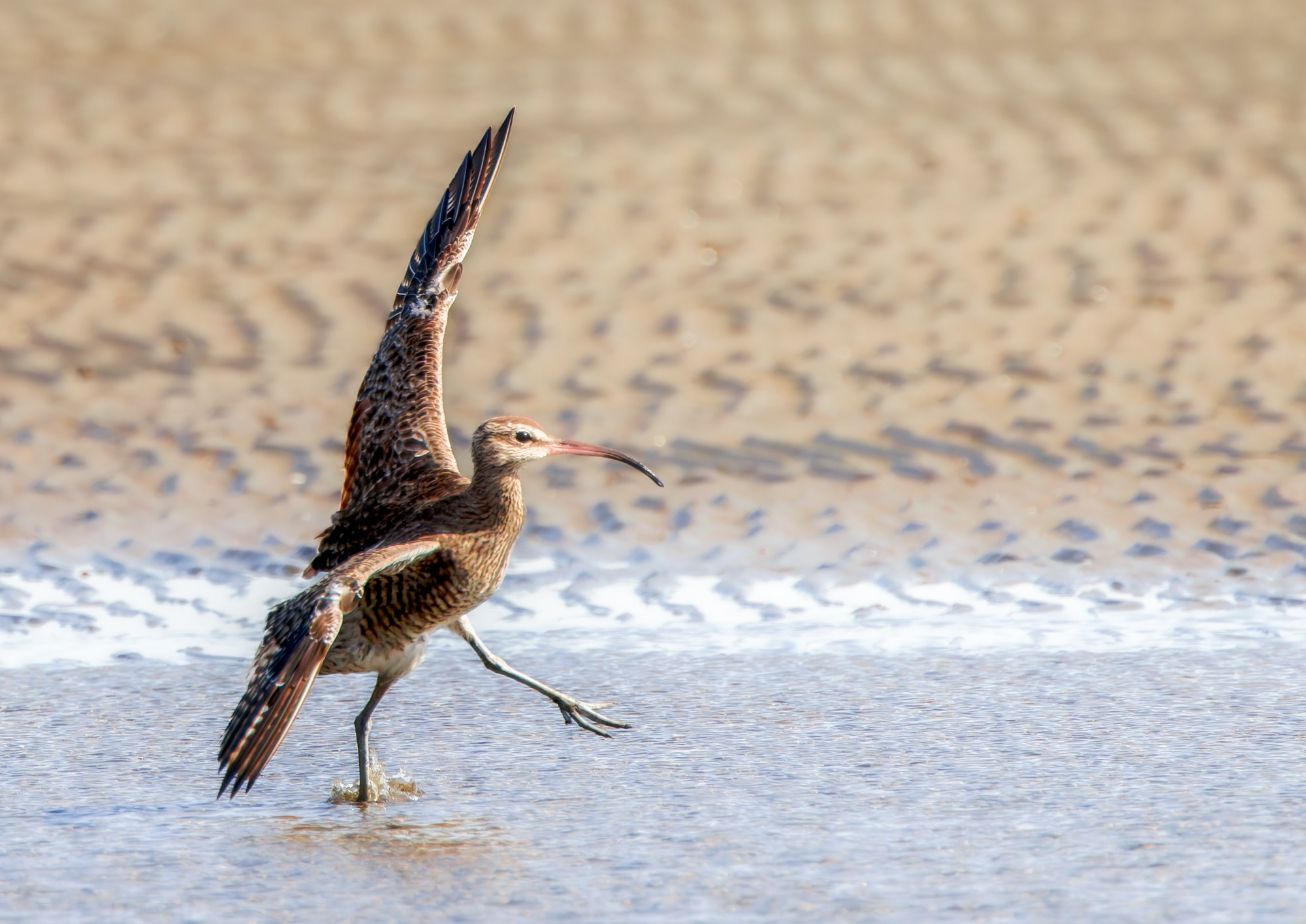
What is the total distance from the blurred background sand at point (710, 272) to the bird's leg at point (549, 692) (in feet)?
5.01

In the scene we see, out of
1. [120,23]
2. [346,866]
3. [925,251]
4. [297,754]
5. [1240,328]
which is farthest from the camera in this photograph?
[120,23]

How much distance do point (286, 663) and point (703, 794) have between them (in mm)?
953

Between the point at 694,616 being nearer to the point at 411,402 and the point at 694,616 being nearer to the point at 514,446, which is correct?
the point at 411,402

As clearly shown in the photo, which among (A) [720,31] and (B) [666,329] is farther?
(A) [720,31]

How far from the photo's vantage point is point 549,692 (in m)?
4.99

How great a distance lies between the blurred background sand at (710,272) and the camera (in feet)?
23.3

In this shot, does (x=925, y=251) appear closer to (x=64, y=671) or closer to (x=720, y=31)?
(x=720, y=31)

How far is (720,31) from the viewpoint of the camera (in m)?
12.5

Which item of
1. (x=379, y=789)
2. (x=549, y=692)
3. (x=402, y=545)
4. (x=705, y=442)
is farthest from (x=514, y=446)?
(x=705, y=442)

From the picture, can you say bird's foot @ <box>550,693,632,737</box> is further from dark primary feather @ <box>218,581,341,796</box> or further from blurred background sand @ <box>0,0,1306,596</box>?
blurred background sand @ <box>0,0,1306,596</box>

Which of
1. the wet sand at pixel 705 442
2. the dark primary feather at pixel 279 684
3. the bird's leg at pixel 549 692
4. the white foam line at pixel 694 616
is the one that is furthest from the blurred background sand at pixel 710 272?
the dark primary feather at pixel 279 684

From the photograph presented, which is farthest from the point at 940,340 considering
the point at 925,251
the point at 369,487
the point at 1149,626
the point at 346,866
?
the point at 346,866

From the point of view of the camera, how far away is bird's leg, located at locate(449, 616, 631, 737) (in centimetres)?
495

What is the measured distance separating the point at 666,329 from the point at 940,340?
3.90ft
